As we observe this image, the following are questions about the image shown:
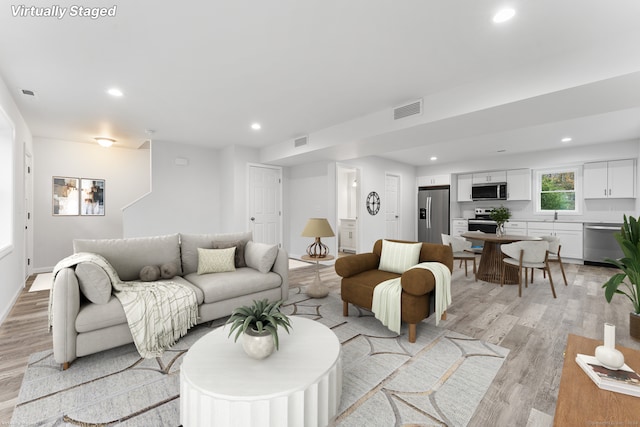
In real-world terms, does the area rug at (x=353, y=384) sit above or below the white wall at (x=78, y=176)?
below

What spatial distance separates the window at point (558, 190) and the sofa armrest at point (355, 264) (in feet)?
18.6

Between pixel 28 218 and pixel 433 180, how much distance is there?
8929 mm

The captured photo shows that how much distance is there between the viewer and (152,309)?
230 centimetres

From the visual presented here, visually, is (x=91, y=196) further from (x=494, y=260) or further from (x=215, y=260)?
(x=494, y=260)

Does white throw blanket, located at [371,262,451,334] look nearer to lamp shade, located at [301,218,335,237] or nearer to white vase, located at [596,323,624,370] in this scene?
lamp shade, located at [301,218,335,237]

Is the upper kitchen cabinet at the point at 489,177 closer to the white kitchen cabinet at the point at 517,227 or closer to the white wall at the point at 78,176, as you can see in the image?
the white kitchen cabinet at the point at 517,227

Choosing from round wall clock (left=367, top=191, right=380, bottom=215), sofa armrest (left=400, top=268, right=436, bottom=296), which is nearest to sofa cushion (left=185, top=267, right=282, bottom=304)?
sofa armrest (left=400, top=268, right=436, bottom=296)

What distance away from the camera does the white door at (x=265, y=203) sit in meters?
6.08

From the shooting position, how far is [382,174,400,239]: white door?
737cm

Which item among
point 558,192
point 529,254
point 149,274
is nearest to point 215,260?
point 149,274

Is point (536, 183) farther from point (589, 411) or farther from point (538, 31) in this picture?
point (589, 411)

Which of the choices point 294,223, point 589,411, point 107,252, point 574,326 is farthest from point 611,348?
point 294,223

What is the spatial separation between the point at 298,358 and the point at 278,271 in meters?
1.82

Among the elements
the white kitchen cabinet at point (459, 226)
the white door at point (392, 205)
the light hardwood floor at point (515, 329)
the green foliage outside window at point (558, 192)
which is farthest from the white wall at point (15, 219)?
the green foliage outside window at point (558, 192)
